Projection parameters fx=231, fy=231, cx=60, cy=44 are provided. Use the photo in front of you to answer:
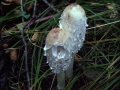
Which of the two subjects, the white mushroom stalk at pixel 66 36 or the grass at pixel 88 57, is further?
the grass at pixel 88 57

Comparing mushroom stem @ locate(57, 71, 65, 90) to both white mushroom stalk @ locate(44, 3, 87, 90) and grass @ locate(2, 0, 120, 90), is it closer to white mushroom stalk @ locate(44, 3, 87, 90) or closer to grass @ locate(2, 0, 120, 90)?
grass @ locate(2, 0, 120, 90)

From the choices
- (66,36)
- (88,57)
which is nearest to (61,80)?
(88,57)

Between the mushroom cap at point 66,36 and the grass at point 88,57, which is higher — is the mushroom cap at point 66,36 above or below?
above

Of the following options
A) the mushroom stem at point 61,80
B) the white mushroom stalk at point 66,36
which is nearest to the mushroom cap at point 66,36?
the white mushroom stalk at point 66,36

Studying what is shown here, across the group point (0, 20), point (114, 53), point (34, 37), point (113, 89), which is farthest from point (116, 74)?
point (0, 20)

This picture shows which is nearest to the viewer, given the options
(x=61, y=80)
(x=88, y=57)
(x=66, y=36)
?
(x=66, y=36)

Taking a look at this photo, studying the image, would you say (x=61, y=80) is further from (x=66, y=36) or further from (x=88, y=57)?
(x=66, y=36)

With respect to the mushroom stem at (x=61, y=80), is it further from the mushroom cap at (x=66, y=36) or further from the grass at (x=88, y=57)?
the mushroom cap at (x=66, y=36)

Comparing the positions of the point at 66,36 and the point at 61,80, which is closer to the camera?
the point at 66,36

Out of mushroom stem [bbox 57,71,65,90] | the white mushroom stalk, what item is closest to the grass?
mushroom stem [bbox 57,71,65,90]
